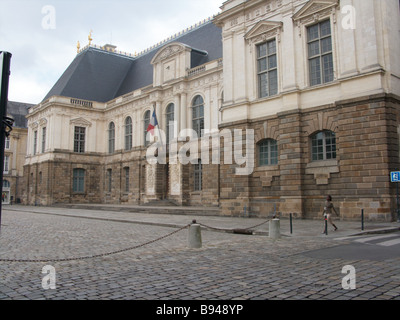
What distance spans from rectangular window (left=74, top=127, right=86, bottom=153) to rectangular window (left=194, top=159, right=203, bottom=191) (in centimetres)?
1766

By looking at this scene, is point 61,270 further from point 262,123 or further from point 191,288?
point 262,123

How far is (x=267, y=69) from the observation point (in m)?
20.9

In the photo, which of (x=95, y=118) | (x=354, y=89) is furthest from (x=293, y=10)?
(x=95, y=118)

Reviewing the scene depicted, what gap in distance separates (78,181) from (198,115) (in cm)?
1848

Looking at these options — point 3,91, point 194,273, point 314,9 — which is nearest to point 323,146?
point 314,9

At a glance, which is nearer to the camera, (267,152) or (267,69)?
(267,152)

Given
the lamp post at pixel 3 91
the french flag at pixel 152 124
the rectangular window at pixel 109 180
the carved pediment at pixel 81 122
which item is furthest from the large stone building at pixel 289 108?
the lamp post at pixel 3 91

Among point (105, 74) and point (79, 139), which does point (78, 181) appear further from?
point (105, 74)

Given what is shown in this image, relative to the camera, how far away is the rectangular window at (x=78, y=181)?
4288cm

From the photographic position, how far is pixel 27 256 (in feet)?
27.6

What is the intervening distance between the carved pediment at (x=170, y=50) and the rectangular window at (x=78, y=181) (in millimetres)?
15827

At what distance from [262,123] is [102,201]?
28398 millimetres

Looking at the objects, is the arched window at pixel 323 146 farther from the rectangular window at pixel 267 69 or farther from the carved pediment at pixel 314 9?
the carved pediment at pixel 314 9

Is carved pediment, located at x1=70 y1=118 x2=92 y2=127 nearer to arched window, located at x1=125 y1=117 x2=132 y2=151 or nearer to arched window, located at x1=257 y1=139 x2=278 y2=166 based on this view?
arched window, located at x1=125 y1=117 x2=132 y2=151
